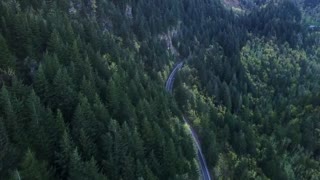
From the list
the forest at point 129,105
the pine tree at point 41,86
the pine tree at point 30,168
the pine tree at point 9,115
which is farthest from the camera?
the pine tree at point 41,86

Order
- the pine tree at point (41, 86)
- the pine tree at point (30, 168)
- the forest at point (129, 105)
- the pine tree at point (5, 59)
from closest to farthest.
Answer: the pine tree at point (30, 168) → the forest at point (129, 105) → the pine tree at point (5, 59) → the pine tree at point (41, 86)

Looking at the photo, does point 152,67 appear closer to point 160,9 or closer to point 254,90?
point 254,90

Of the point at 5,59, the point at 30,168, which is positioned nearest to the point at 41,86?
the point at 5,59

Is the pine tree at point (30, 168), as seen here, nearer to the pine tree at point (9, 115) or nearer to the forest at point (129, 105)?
the forest at point (129, 105)

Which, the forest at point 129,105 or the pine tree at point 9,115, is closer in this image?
the pine tree at point 9,115

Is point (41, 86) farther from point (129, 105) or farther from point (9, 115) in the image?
point (129, 105)

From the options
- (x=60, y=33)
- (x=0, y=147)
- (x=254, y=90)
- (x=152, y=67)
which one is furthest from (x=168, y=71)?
(x=0, y=147)

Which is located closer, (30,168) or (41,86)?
(30,168)

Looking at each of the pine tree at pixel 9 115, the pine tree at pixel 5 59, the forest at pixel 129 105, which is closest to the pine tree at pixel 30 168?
the forest at pixel 129 105

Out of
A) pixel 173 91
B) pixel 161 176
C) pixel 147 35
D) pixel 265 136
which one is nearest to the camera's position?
pixel 161 176
